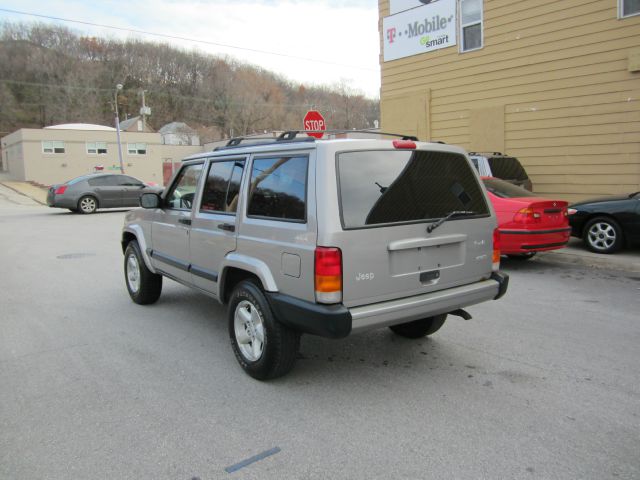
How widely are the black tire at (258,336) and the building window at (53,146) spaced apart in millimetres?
45636

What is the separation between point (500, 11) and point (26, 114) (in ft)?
296

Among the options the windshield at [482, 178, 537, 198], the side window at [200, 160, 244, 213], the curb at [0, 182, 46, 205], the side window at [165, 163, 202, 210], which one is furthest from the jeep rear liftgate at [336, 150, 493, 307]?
the curb at [0, 182, 46, 205]

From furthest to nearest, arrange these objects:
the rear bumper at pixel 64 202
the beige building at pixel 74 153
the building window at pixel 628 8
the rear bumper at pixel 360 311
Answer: the beige building at pixel 74 153 < the rear bumper at pixel 64 202 < the building window at pixel 628 8 < the rear bumper at pixel 360 311

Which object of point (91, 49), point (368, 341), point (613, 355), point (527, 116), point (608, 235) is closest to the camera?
point (613, 355)

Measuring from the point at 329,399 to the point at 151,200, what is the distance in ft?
10.1

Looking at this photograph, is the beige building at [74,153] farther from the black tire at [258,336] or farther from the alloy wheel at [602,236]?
the black tire at [258,336]

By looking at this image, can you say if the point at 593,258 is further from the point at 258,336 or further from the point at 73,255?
the point at 73,255

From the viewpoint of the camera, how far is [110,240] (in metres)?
12.0

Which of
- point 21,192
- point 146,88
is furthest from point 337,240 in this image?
point 146,88

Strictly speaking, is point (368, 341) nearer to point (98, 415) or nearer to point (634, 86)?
point (98, 415)

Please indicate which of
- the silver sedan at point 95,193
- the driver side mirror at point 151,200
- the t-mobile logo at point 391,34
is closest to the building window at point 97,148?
the silver sedan at point 95,193

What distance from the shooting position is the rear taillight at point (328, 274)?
3.33 m

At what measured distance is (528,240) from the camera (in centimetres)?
757

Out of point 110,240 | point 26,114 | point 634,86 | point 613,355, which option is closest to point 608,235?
point 634,86
